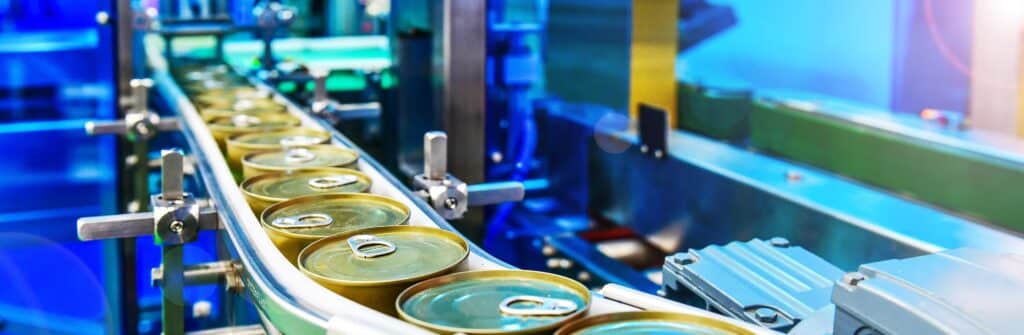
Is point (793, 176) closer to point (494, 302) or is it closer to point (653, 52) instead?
point (653, 52)

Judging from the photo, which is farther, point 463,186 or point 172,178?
point 463,186

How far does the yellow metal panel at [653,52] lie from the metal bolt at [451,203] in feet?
7.24

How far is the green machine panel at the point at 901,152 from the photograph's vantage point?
2834mm

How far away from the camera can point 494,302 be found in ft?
3.46

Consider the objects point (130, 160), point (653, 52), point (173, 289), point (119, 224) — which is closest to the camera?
point (119, 224)

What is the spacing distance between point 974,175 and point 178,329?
7.57 ft

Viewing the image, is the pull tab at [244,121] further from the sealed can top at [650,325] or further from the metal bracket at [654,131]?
the metal bracket at [654,131]

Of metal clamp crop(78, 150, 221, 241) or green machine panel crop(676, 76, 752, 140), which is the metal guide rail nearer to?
metal clamp crop(78, 150, 221, 241)

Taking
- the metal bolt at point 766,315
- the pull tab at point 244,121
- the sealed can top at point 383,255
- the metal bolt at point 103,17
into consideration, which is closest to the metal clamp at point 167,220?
the sealed can top at point 383,255

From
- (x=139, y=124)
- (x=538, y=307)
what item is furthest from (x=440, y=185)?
(x=139, y=124)

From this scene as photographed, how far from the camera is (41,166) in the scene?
3469 millimetres

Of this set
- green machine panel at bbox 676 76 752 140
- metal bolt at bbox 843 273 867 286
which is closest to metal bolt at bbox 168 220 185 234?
metal bolt at bbox 843 273 867 286

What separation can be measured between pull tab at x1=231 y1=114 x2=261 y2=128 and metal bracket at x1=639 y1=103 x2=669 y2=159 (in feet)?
4.81

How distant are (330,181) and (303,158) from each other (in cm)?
16
